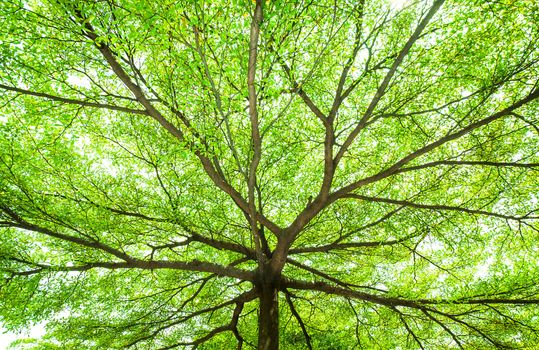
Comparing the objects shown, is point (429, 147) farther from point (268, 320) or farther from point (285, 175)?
point (268, 320)

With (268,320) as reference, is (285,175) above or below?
above

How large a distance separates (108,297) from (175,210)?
265 cm

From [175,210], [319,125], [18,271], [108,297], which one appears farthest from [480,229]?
[18,271]

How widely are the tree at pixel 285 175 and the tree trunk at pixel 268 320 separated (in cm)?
3

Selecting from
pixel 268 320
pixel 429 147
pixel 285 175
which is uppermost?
pixel 285 175

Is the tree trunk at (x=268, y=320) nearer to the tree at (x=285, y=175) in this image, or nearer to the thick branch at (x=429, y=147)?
the tree at (x=285, y=175)

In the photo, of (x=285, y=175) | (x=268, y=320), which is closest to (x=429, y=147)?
(x=285, y=175)

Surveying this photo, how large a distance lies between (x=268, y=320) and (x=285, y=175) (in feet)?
9.17

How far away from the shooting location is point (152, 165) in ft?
21.7

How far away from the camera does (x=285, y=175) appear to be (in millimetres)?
6941

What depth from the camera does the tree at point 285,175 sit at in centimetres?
450

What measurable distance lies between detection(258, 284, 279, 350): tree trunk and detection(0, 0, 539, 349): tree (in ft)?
0.09

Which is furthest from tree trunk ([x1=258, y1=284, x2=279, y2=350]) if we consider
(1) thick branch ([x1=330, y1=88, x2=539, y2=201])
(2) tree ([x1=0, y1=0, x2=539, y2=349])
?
(1) thick branch ([x1=330, y1=88, x2=539, y2=201])

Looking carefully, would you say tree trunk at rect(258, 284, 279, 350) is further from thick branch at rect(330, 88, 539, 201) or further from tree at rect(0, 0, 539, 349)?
thick branch at rect(330, 88, 539, 201)
